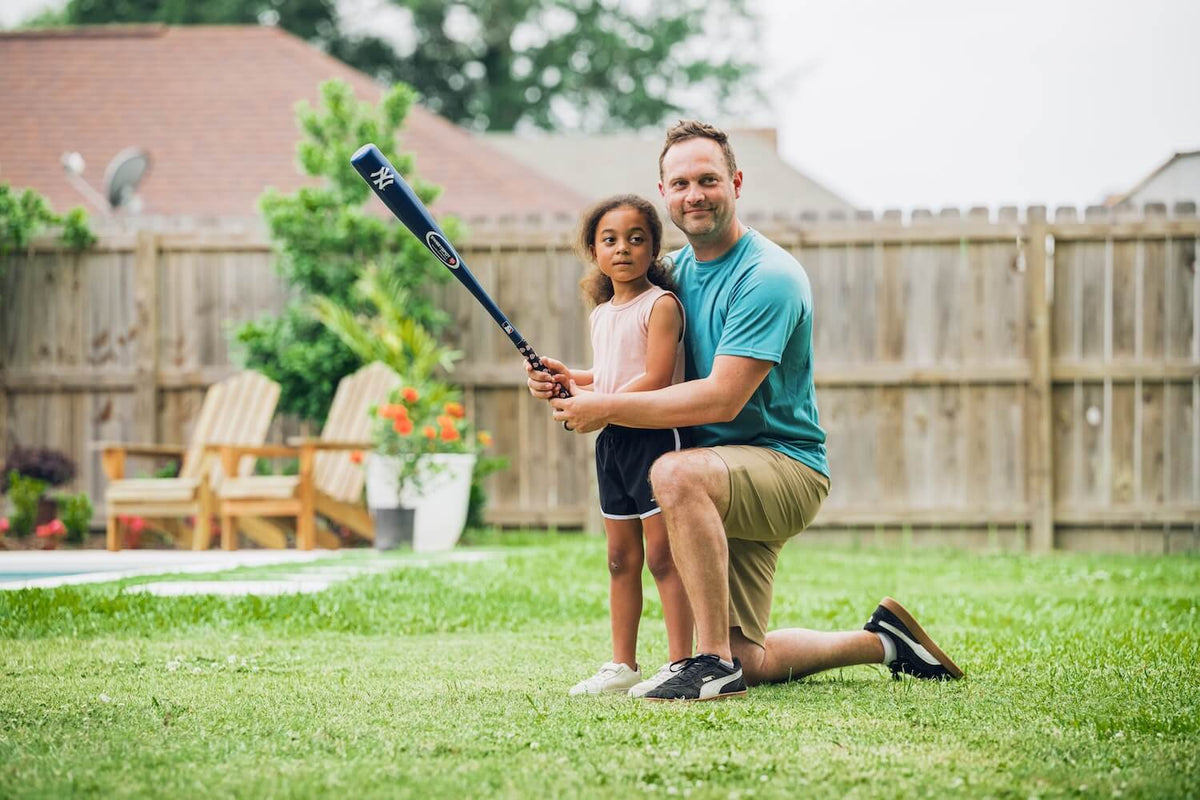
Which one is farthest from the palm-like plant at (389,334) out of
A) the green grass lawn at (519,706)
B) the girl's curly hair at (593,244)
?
the girl's curly hair at (593,244)

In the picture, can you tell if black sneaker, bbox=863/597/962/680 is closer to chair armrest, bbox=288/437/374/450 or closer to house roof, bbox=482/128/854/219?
chair armrest, bbox=288/437/374/450

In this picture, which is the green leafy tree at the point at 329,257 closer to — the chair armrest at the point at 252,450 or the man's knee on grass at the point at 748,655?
the chair armrest at the point at 252,450

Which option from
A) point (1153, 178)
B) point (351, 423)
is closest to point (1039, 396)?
point (1153, 178)

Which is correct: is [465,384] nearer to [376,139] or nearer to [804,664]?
[376,139]

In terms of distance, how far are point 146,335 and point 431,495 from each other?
96.8 inches

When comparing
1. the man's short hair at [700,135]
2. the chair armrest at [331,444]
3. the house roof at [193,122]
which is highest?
the house roof at [193,122]

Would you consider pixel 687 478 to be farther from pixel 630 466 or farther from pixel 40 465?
pixel 40 465

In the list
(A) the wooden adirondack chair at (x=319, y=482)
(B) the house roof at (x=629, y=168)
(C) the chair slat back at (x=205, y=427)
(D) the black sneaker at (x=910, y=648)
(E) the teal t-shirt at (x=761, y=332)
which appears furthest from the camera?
(B) the house roof at (x=629, y=168)

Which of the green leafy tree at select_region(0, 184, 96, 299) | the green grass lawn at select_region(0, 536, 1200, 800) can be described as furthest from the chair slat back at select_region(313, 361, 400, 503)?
the green grass lawn at select_region(0, 536, 1200, 800)

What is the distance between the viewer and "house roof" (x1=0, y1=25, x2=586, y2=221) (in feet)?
43.2

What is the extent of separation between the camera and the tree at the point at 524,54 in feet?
68.6

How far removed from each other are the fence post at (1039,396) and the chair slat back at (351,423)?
390 cm

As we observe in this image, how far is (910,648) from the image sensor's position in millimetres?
3449

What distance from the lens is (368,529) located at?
8.24 metres
